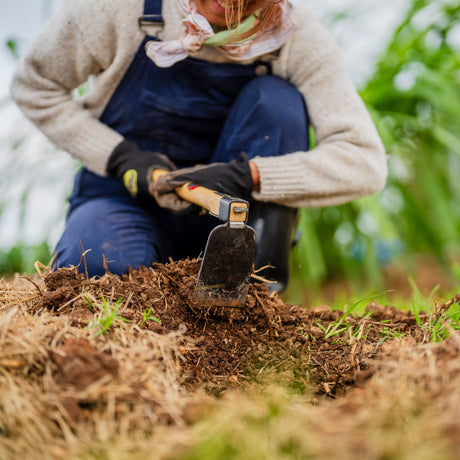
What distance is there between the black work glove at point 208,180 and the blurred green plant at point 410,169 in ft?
3.96

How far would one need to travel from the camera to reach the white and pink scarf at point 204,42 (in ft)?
4.71

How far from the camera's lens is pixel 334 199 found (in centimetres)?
167

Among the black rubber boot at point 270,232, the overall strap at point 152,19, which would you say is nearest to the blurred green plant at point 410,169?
the black rubber boot at point 270,232

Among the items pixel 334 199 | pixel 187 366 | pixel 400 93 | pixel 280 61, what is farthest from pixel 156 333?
pixel 400 93

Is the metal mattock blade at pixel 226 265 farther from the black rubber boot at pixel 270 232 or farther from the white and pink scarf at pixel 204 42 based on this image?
the white and pink scarf at pixel 204 42

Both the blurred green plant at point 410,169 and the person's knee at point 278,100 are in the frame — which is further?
the blurred green plant at point 410,169

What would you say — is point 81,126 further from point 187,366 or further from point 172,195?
point 187,366

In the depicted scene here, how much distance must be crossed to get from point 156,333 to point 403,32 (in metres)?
2.66

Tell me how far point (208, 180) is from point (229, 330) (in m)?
0.49

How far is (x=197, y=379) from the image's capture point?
3.46 feet

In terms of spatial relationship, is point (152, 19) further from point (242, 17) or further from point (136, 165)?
point (136, 165)

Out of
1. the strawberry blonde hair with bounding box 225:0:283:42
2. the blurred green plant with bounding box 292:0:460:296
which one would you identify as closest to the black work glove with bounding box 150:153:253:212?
the strawberry blonde hair with bounding box 225:0:283:42

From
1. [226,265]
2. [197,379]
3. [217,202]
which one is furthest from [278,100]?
[197,379]

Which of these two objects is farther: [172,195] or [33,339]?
[172,195]
